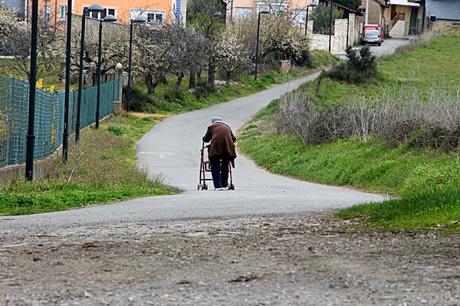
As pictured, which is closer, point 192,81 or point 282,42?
point 192,81

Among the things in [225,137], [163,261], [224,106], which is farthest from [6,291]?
[224,106]

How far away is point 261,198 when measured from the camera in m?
18.5

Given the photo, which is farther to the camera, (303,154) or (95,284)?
(303,154)

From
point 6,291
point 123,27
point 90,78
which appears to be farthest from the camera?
point 123,27

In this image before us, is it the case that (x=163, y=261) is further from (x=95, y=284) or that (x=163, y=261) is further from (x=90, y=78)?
(x=90, y=78)

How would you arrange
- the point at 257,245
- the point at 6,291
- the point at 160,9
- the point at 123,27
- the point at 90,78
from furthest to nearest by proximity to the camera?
the point at 160,9
the point at 123,27
the point at 90,78
the point at 257,245
the point at 6,291

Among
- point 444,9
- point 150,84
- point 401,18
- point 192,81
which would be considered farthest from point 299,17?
point 150,84

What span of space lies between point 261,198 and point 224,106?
140ft

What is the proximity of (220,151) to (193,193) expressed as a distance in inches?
73.3

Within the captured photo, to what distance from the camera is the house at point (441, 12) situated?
9812 cm

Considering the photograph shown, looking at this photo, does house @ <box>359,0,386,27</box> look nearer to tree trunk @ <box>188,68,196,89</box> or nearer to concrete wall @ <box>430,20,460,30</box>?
concrete wall @ <box>430,20,460,30</box>

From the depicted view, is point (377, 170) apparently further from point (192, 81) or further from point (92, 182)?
point (192, 81)

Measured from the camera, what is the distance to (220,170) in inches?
916

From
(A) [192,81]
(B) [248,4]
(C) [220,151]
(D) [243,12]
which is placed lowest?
(C) [220,151]
